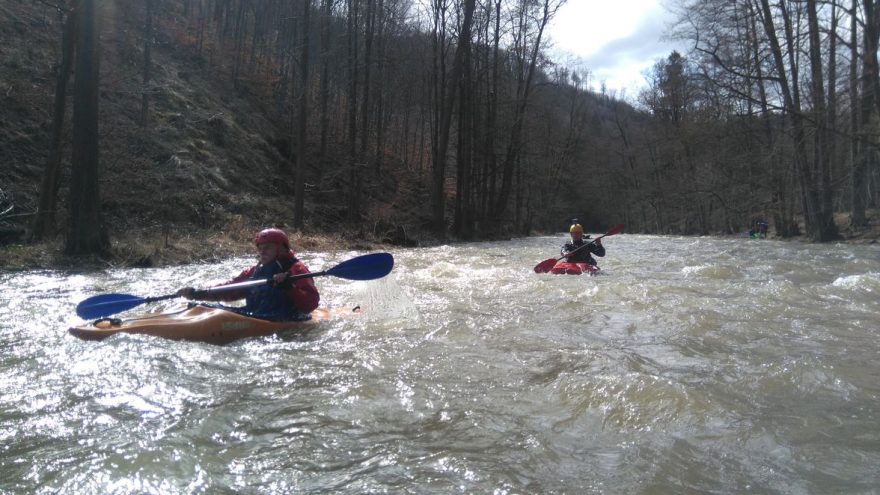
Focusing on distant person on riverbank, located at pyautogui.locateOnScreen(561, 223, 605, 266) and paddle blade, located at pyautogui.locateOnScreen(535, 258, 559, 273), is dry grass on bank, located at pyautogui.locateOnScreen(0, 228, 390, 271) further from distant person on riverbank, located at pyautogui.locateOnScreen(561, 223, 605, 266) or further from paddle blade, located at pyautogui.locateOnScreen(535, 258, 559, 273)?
paddle blade, located at pyautogui.locateOnScreen(535, 258, 559, 273)

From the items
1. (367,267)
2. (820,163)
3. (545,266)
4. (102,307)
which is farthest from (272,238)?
(820,163)

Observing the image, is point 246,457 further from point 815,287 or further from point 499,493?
point 815,287

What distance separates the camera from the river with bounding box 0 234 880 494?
2.32m

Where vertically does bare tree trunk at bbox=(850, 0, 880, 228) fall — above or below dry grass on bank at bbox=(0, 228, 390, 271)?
above

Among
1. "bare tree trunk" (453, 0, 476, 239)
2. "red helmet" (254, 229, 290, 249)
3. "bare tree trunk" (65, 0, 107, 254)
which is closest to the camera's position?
"red helmet" (254, 229, 290, 249)

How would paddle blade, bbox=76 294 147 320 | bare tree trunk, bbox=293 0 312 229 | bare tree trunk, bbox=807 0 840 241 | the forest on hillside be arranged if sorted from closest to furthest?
paddle blade, bbox=76 294 147 320
the forest on hillside
bare tree trunk, bbox=293 0 312 229
bare tree trunk, bbox=807 0 840 241

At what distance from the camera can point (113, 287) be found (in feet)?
23.2

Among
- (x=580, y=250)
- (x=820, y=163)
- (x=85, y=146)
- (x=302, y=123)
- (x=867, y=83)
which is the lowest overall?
(x=580, y=250)

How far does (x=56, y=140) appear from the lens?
9977 millimetres

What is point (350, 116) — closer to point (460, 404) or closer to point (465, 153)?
point (465, 153)

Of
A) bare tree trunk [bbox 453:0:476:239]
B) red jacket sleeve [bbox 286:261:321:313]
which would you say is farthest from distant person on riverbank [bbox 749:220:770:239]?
red jacket sleeve [bbox 286:261:321:313]

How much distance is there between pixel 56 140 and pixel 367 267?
23.6ft

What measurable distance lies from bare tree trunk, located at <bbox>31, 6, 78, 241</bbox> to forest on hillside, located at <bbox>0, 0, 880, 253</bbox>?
36 millimetres

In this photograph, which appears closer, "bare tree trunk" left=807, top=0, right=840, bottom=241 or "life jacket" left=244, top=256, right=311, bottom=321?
"life jacket" left=244, top=256, right=311, bottom=321
